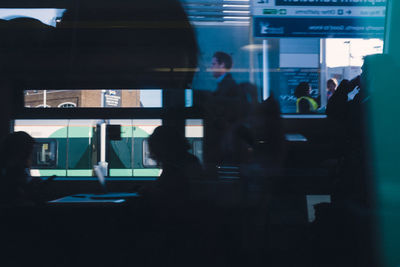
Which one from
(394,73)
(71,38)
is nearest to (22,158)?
(71,38)

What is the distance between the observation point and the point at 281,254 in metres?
2.36

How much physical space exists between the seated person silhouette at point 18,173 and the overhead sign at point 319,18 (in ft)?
5.36

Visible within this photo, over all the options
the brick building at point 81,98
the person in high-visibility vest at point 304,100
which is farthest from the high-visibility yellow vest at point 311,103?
the brick building at point 81,98

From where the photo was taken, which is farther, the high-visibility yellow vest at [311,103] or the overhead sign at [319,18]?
the overhead sign at [319,18]

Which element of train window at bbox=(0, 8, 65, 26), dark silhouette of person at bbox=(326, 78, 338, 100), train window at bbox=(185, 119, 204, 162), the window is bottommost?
train window at bbox=(185, 119, 204, 162)

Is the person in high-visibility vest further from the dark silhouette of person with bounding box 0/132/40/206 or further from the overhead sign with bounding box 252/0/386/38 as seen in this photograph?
the dark silhouette of person with bounding box 0/132/40/206

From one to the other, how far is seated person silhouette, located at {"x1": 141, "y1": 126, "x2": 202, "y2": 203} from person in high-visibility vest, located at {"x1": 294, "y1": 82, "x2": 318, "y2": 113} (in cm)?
72

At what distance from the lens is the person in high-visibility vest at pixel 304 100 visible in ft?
7.57

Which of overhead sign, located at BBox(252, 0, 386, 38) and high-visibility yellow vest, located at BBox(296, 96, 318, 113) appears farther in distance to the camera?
overhead sign, located at BBox(252, 0, 386, 38)

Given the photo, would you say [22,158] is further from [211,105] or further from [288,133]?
[288,133]

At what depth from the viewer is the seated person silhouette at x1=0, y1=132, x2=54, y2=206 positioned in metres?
2.39

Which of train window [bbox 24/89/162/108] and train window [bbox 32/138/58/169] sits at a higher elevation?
train window [bbox 24/89/162/108]

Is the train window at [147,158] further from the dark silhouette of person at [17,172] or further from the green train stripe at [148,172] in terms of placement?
the dark silhouette of person at [17,172]

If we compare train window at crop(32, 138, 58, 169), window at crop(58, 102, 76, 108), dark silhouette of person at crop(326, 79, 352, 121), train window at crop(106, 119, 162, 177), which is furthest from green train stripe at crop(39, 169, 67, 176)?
dark silhouette of person at crop(326, 79, 352, 121)
